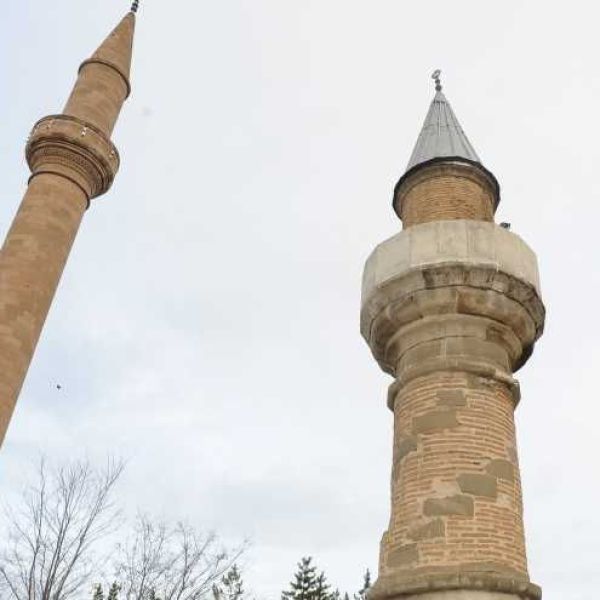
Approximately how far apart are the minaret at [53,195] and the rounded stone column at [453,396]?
6.66m

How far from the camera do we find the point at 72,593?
69.1 feet

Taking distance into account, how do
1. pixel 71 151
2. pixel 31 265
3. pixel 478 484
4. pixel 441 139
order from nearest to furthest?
pixel 478 484, pixel 441 139, pixel 31 265, pixel 71 151

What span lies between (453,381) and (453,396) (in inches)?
5.7

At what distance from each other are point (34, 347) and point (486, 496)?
8449 millimetres

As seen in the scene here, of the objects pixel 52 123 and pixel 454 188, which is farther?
pixel 52 123

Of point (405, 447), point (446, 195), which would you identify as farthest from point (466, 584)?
point (446, 195)

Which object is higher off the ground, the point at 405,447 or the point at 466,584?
the point at 405,447

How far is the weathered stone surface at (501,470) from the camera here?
5.30m

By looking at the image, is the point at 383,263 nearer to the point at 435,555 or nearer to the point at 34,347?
the point at 435,555

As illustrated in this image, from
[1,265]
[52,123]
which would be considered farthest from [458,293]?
[52,123]

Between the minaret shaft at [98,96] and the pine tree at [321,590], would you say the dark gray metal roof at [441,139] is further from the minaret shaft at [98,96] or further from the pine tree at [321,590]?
the pine tree at [321,590]

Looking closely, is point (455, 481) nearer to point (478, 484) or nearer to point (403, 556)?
point (478, 484)

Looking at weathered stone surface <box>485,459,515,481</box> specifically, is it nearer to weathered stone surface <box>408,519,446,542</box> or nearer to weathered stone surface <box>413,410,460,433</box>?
weathered stone surface <box>413,410,460,433</box>

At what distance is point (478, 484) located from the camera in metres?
5.21
